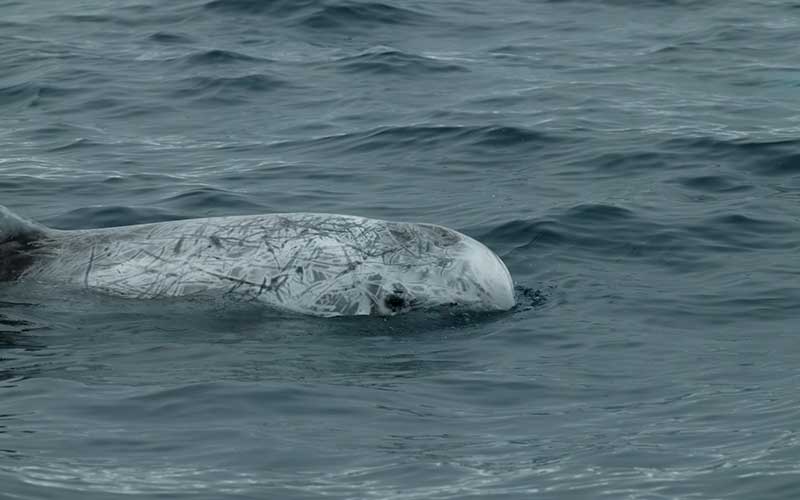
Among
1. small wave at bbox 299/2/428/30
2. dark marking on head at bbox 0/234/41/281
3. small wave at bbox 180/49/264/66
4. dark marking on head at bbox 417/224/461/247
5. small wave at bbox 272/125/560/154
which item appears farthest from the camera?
small wave at bbox 299/2/428/30

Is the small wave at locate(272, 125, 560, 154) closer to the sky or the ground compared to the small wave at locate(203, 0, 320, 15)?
closer to the ground

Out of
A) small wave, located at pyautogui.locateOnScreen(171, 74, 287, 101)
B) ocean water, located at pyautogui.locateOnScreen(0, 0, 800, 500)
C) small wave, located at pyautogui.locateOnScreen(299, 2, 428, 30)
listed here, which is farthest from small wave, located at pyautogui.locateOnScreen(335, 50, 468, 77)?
small wave, located at pyautogui.locateOnScreen(299, 2, 428, 30)

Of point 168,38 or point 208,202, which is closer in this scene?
point 208,202

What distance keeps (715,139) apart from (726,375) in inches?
275

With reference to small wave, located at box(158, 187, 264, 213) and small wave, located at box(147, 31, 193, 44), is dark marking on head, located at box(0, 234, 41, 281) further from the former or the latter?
small wave, located at box(147, 31, 193, 44)

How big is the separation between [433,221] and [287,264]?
123 inches

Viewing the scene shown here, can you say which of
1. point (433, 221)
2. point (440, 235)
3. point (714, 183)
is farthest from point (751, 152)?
point (440, 235)

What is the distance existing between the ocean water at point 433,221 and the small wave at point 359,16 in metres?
0.05

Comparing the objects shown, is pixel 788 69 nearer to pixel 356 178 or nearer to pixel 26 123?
pixel 356 178

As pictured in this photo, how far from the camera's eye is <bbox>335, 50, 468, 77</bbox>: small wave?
19.7m

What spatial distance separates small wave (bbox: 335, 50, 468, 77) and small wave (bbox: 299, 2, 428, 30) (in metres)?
1.69

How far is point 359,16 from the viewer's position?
22.2 meters

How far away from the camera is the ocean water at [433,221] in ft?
25.7

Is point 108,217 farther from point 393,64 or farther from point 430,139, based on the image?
point 393,64
